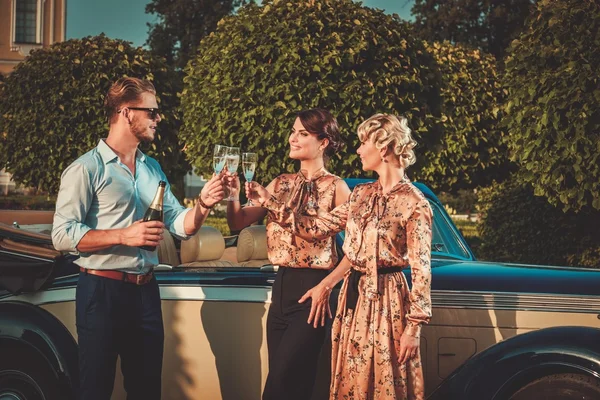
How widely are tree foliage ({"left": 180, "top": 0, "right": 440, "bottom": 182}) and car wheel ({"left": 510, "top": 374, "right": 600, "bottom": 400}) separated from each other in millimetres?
8299

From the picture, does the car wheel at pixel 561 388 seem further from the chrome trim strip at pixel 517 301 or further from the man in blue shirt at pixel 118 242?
the man in blue shirt at pixel 118 242

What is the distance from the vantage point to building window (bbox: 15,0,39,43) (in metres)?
43.7

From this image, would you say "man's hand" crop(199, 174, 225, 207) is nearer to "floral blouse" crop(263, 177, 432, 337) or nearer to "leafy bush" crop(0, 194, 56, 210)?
"floral blouse" crop(263, 177, 432, 337)

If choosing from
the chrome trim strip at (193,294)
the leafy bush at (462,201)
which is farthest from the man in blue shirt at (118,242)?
the leafy bush at (462,201)

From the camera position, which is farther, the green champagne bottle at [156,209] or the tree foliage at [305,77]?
the tree foliage at [305,77]

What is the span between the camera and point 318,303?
14.6 ft

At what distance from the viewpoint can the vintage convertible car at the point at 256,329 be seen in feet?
14.7

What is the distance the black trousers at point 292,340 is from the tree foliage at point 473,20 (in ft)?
117

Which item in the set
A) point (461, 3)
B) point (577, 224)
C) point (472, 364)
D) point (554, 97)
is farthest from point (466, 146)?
point (461, 3)

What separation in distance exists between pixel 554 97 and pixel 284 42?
153 inches

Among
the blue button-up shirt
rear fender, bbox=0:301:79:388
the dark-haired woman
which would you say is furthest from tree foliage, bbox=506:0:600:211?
the blue button-up shirt

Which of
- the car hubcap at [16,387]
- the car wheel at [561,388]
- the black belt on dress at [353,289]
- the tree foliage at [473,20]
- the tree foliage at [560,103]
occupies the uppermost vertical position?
the tree foliage at [473,20]

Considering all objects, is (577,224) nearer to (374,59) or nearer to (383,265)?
(374,59)

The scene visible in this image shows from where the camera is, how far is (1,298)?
512cm
